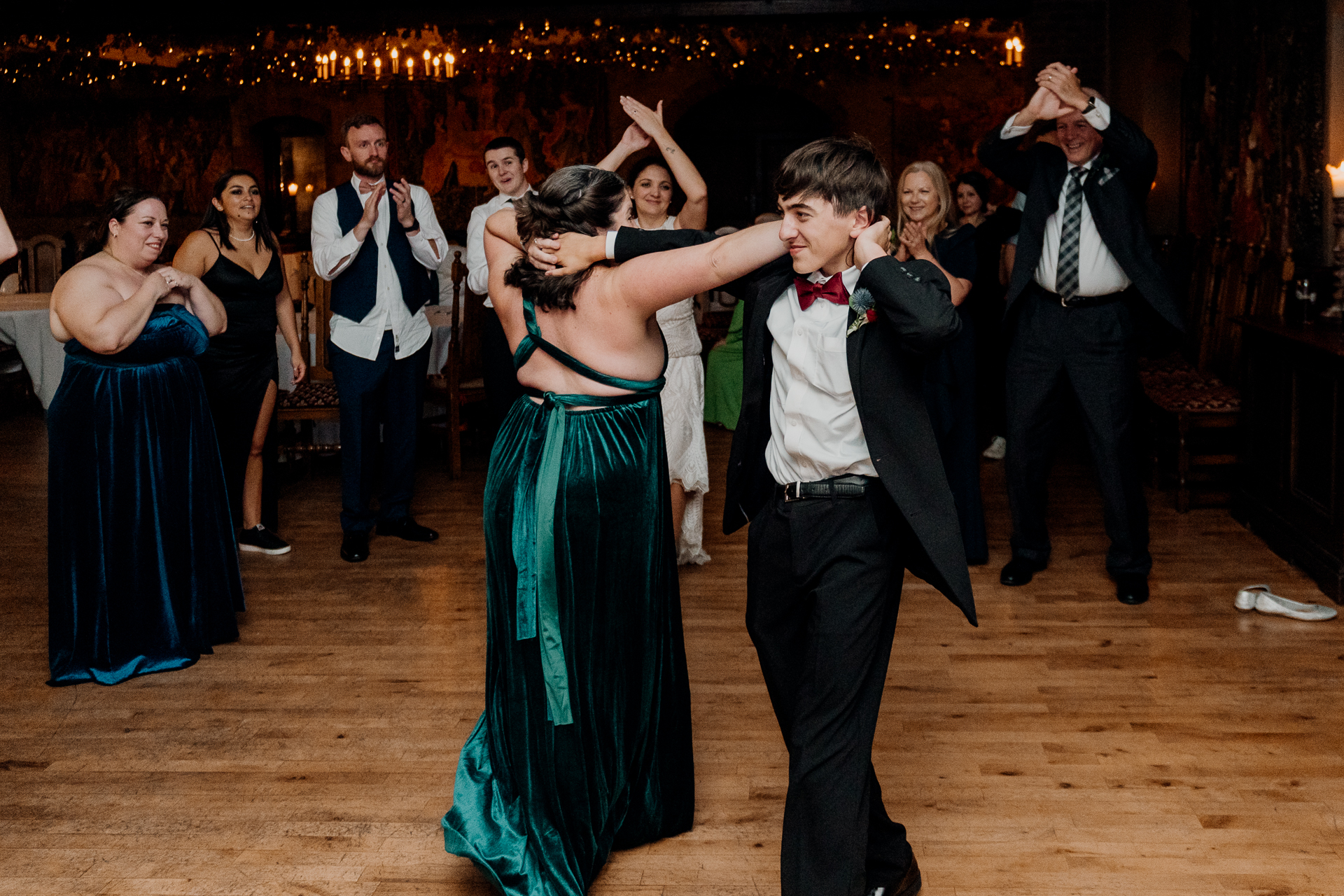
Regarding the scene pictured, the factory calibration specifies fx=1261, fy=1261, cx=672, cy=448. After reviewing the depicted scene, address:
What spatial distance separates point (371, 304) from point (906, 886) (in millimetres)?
3519

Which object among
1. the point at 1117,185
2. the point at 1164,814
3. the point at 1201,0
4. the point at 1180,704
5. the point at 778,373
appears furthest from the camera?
the point at 1201,0

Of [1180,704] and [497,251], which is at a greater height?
[497,251]

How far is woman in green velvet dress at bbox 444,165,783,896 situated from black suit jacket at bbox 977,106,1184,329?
2410 millimetres

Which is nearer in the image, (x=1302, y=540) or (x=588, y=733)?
(x=588, y=733)

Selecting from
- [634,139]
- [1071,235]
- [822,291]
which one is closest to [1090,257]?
[1071,235]

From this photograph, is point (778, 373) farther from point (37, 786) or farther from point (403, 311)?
point (403, 311)

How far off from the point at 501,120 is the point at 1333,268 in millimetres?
11024

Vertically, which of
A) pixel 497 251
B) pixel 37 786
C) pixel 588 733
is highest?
pixel 497 251

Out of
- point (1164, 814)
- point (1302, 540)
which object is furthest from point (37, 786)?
point (1302, 540)

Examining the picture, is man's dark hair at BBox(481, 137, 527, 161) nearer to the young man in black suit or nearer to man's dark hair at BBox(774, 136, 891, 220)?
the young man in black suit

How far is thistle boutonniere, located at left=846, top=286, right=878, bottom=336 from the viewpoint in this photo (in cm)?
221

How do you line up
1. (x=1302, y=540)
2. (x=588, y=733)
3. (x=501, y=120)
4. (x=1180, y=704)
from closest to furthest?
(x=588, y=733), (x=1180, y=704), (x=1302, y=540), (x=501, y=120)

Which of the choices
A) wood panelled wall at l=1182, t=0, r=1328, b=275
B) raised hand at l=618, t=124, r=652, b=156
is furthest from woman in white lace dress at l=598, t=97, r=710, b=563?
wood panelled wall at l=1182, t=0, r=1328, b=275

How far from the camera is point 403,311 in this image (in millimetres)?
5344
